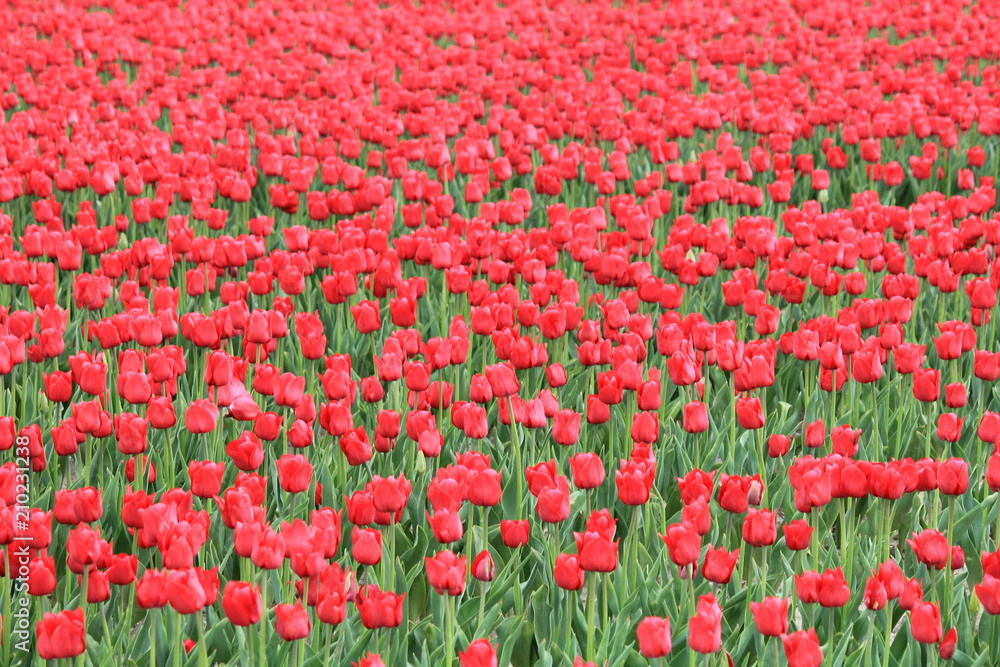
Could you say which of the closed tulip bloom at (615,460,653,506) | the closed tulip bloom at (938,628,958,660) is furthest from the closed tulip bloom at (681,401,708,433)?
the closed tulip bloom at (938,628,958,660)

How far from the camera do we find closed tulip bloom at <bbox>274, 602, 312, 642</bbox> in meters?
2.40

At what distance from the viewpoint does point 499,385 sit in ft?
11.8

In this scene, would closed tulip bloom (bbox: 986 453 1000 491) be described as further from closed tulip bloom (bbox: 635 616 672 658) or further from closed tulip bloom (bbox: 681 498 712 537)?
closed tulip bloom (bbox: 635 616 672 658)

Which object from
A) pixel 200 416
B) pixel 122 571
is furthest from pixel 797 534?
pixel 200 416

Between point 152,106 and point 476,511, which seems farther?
point 152,106

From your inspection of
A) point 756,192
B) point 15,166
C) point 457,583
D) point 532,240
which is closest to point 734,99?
point 756,192

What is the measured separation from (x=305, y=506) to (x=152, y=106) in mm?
5340

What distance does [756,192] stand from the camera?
19.3ft

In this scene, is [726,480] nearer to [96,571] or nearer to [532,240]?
[96,571]

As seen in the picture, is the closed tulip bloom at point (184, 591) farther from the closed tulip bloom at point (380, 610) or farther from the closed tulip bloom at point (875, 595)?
A: the closed tulip bloom at point (875, 595)

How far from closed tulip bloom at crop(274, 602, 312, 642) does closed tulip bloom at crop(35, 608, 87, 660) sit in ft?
1.27

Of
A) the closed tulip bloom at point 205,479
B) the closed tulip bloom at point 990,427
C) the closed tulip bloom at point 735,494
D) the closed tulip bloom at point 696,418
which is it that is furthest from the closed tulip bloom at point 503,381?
the closed tulip bloom at point 990,427

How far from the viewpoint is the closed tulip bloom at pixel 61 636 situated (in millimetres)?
2340

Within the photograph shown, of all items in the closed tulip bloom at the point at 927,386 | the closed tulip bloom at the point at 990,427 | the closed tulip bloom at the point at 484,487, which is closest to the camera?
the closed tulip bloom at the point at 484,487
